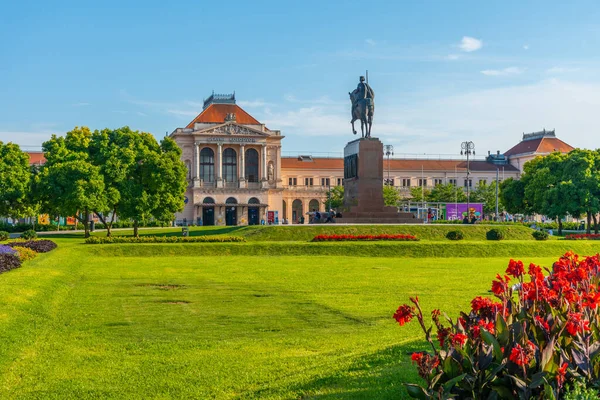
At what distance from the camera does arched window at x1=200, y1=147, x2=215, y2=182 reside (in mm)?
100575

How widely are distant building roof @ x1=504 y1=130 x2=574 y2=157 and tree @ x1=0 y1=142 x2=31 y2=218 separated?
86.2 m

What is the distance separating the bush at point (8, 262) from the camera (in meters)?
20.0

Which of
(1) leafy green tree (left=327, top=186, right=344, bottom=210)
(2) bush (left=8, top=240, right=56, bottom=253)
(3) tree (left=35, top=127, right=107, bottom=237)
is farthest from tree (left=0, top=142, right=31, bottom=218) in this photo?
(1) leafy green tree (left=327, top=186, right=344, bottom=210)

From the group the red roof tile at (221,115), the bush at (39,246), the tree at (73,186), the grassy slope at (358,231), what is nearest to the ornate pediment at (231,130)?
the red roof tile at (221,115)

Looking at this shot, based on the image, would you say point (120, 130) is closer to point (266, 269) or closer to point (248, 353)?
point (266, 269)

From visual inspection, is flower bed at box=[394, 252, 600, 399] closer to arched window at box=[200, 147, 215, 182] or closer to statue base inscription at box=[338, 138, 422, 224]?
statue base inscription at box=[338, 138, 422, 224]

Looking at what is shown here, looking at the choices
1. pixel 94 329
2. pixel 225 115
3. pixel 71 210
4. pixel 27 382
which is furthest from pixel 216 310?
pixel 225 115

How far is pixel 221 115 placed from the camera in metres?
104

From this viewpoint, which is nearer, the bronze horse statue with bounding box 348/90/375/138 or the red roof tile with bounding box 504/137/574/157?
the bronze horse statue with bounding box 348/90/375/138

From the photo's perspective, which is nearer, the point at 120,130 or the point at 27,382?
the point at 27,382

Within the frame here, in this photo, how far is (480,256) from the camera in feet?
104

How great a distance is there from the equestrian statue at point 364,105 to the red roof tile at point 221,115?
62817 millimetres

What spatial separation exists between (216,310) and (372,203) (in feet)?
84.8

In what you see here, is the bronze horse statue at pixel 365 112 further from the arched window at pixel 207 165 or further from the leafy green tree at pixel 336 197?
the arched window at pixel 207 165
